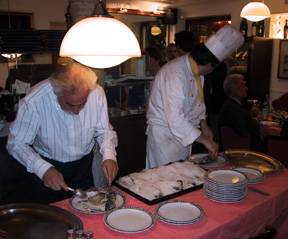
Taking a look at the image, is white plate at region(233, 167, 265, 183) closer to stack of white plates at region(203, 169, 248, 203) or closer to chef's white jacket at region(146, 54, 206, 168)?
stack of white plates at region(203, 169, 248, 203)

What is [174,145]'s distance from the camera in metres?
2.40

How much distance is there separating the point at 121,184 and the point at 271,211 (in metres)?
0.80

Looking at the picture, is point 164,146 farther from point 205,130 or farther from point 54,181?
point 54,181

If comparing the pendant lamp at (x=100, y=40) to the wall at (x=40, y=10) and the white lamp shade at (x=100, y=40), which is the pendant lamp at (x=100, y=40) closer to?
the white lamp shade at (x=100, y=40)

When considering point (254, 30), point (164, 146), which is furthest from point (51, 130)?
point (254, 30)

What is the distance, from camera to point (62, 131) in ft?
6.26

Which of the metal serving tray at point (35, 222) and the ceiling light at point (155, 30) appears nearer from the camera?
the metal serving tray at point (35, 222)

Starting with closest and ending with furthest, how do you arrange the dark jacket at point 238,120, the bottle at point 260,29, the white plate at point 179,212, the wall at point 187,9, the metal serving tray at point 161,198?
the white plate at point 179,212 < the metal serving tray at point 161,198 < the dark jacket at point 238,120 < the bottle at point 260,29 < the wall at point 187,9

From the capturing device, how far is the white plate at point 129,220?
1.34 meters

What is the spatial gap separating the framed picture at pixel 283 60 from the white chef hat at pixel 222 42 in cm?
369

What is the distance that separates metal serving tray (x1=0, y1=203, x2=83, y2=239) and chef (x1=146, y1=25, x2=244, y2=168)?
1.01 meters

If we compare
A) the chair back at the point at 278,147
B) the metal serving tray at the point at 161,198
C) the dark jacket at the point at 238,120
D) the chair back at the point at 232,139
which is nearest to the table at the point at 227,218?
the metal serving tray at the point at 161,198

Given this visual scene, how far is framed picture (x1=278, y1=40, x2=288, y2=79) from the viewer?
5570mm

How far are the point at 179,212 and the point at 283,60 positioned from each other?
4.96m
